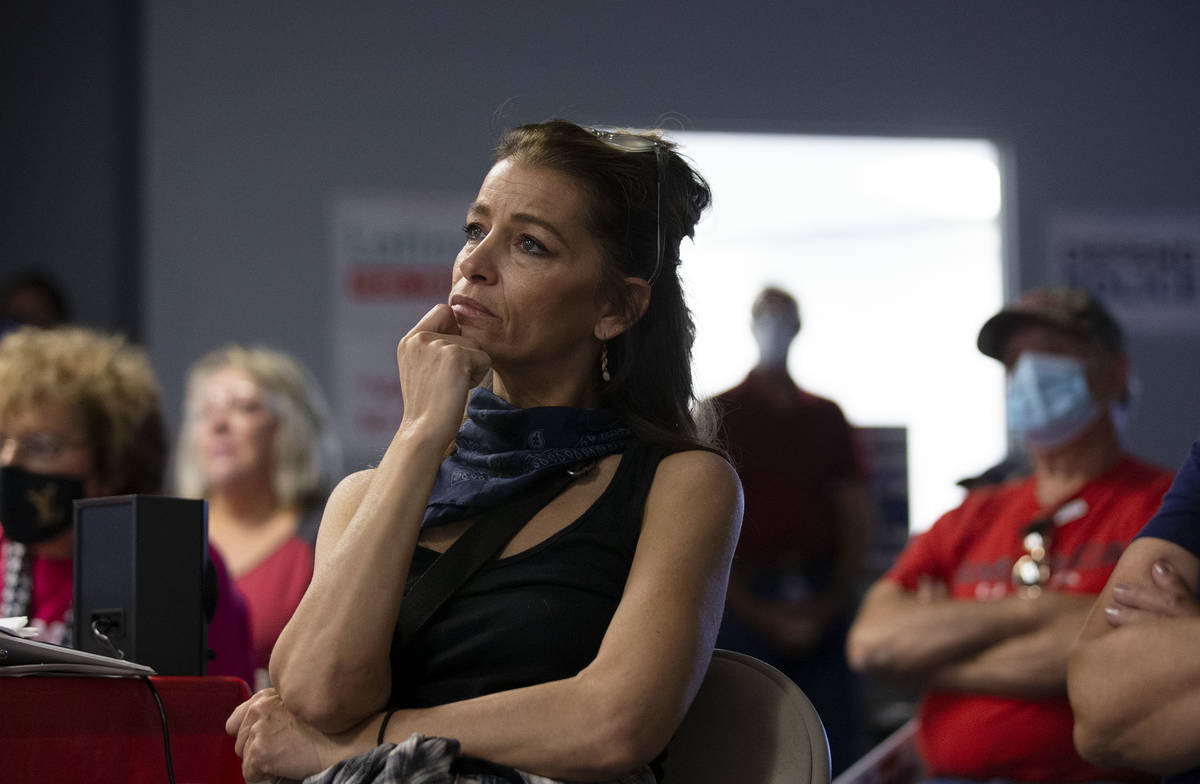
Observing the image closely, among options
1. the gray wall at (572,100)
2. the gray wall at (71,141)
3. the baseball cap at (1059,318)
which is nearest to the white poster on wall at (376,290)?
the gray wall at (572,100)

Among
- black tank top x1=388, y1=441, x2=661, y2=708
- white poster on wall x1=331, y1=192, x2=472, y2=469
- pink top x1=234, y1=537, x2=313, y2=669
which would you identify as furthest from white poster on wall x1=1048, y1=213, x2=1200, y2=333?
black tank top x1=388, y1=441, x2=661, y2=708

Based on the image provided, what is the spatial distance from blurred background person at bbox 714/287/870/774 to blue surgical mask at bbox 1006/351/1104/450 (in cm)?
130

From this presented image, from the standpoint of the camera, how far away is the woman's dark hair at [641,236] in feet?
6.36

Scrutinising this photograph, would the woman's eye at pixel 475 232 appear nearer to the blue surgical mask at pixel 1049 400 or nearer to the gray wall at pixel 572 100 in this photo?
the blue surgical mask at pixel 1049 400

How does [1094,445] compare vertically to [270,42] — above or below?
below

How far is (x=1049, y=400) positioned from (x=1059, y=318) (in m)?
0.24

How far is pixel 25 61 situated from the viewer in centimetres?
572

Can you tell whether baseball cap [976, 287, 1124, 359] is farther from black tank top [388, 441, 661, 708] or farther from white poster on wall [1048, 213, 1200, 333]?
white poster on wall [1048, 213, 1200, 333]

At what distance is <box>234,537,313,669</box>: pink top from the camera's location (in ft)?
12.0

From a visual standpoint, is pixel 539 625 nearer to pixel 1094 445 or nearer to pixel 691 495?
pixel 691 495

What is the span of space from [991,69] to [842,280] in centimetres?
130

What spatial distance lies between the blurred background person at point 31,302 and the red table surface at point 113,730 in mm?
3900

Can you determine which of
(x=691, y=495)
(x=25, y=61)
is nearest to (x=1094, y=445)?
(x=691, y=495)

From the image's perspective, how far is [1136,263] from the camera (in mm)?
6211
